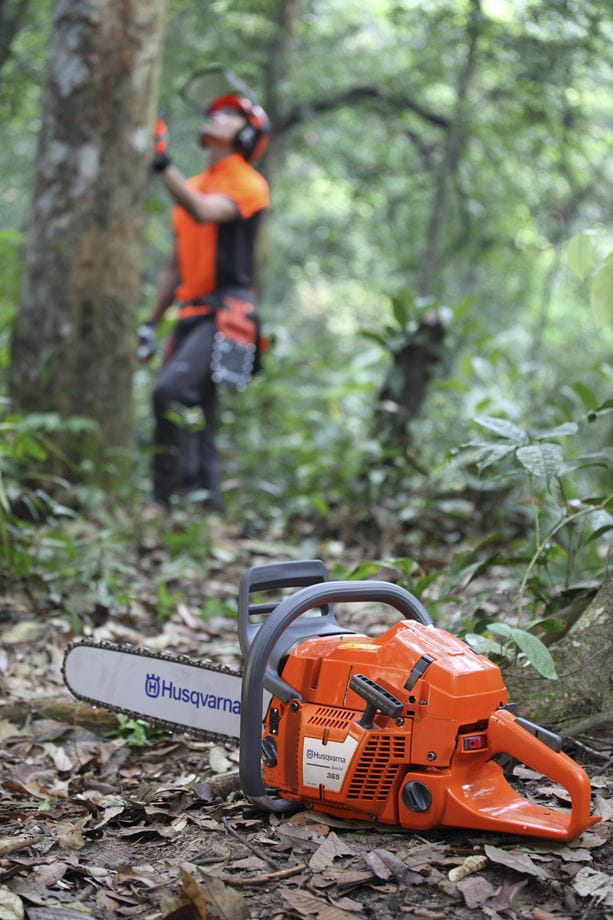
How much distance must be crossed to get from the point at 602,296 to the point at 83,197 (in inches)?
112

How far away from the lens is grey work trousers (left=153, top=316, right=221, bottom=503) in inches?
213

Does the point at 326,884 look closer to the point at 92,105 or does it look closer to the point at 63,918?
the point at 63,918

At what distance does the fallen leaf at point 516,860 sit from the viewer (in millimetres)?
1790

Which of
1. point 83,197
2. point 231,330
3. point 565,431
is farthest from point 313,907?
point 231,330

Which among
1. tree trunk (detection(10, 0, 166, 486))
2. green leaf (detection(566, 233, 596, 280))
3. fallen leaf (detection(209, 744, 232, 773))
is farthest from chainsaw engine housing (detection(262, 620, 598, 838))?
tree trunk (detection(10, 0, 166, 486))

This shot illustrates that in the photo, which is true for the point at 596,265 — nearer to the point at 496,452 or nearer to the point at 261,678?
the point at 496,452

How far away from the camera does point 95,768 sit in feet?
8.80

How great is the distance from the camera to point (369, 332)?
17.3 feet

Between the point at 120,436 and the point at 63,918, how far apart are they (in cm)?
321

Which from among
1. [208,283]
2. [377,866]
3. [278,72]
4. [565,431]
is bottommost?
[208,283]

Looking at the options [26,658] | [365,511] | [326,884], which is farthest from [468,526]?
[326,884]

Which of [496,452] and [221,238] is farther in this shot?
[221,238]

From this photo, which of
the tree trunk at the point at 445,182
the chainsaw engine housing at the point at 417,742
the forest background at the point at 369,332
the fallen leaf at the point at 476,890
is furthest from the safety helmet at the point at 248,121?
the fallen leaf at the point at 476,890

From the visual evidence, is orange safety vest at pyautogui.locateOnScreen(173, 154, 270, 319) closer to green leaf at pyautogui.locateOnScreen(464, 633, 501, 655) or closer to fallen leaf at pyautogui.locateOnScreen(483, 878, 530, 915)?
green leaf at pyautogui.locateOnScreen(464, 633, 501, 655)
